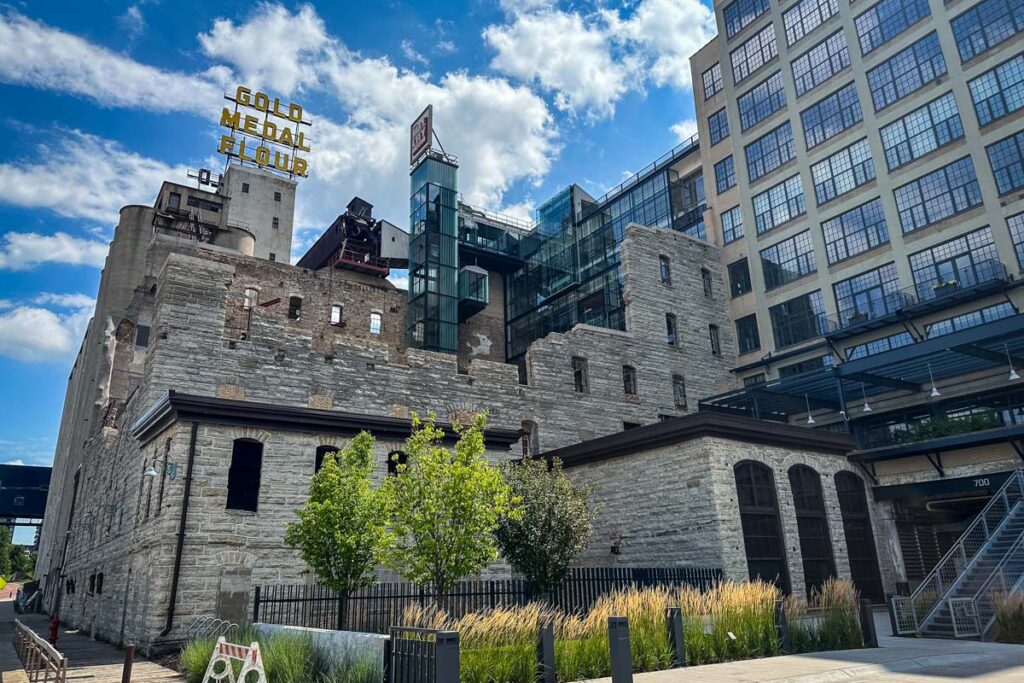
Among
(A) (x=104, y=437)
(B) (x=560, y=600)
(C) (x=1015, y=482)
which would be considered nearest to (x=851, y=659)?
(B) (x=560, y=600)

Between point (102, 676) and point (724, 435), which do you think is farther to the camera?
point (724, 435)

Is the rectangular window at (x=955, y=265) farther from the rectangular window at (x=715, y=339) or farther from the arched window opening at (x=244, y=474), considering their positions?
the arched window opening at (x=244, y=474)

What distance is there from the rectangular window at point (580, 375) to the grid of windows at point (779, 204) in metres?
13.8

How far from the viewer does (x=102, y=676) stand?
1587 cm

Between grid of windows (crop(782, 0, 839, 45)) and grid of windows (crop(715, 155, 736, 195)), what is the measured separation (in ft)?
23.2

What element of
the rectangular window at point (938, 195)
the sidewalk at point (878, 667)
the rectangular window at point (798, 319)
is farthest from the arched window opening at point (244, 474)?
the rectangular window at point (938, 195)

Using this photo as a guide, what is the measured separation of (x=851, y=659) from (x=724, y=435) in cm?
857

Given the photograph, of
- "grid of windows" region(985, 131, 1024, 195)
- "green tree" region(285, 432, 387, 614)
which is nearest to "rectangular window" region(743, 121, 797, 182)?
"grid of windows" region(985, 131, 1024, 195)

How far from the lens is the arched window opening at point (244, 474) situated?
796 inches

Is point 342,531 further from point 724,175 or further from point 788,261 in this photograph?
point 724,175

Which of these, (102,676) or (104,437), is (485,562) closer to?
(102,676)

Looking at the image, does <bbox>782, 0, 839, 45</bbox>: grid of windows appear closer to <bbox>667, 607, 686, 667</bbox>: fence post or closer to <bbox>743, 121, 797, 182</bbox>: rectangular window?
<bbox>743, 121, 797, 182</bbox>: rectangular window

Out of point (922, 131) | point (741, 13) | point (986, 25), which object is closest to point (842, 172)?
point (922, 131)

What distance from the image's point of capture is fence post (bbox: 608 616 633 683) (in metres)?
10.8
